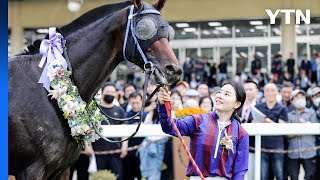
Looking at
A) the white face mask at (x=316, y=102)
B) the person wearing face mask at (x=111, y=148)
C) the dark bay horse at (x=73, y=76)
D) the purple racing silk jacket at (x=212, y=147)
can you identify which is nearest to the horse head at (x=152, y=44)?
the dark bay horse at (x=73, y=76)

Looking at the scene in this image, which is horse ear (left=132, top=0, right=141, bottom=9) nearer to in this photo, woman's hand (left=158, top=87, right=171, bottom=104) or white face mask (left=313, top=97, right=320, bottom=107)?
woman's hand (left=158, top=87, right=171, bottom=104)

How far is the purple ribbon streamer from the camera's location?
3.72 m

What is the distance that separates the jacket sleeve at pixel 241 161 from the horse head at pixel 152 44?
2.02 feet

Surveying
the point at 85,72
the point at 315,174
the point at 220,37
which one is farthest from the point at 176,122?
the point at 220,37

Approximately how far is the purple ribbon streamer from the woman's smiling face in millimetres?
977

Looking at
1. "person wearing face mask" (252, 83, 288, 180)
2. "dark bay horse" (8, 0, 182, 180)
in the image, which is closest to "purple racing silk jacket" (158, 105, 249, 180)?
"dark bay horse" (8, 0, 182, 180)

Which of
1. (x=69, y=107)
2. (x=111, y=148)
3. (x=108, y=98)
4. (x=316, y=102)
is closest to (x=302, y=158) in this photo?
(x=316, y=102)

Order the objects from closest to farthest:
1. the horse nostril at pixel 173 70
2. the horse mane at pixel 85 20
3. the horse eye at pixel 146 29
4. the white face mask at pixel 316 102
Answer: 1. the horse nostril at pixel 173 70
2. the horse eye at pixel 146 29
3. the horse mane at pixel 85 20
4. the white face mask at pixel 316 102

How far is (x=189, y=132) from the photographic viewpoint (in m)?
3.80

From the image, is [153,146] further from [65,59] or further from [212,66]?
[212,66]

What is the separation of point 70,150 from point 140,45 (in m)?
0.78

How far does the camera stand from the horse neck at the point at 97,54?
382 centimetres

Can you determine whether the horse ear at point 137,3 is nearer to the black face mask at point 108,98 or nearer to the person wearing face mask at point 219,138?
the person wearing face mask at point 219,138

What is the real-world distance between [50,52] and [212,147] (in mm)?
1165
